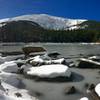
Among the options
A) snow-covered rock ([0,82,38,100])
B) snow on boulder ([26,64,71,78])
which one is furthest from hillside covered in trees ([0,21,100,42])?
snow-covered rock ([0,82,38,100])

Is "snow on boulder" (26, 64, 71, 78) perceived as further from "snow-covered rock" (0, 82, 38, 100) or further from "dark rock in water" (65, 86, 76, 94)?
"snow-covered rock" (0, 82, 38, 100)

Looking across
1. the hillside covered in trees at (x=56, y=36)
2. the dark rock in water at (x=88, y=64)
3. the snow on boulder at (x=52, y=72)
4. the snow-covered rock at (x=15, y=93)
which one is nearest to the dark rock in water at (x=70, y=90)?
the snow-covered rock at (x=15, y=93)

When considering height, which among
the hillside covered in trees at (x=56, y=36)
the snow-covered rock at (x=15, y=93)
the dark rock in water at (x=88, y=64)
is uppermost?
the snow-covered rock at (x=15, y=93)

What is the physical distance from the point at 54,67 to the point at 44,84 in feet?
9.15

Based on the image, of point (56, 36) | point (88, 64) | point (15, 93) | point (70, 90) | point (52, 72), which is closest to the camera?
point (15, 93)

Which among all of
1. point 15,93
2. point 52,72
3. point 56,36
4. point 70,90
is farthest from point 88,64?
point 56,36

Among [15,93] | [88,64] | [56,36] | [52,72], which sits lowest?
[56,36]

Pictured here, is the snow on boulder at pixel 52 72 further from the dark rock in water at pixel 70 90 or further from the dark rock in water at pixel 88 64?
the dark rock in water at pixel 88 64

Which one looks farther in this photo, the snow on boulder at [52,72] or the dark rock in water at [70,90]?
the snow on boulder at [52,72]

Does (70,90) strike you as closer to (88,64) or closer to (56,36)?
(88,64)

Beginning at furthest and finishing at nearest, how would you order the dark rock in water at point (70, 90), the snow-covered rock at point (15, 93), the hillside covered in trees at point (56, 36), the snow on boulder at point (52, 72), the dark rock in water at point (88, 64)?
the hillside covered in trees at point (56, 36)
the dark rock in water at point (88, 64)
the snow on boulder at point (52, 72)
the dark rock in water at point (70, 90)
the snow-covered rock at point (15, 93)

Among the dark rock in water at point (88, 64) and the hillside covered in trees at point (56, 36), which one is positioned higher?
the dark rock in water at point (88, 64)

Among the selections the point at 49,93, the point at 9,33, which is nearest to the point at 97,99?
the point at 49,93

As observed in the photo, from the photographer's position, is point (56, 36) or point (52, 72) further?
point (56, 36)
